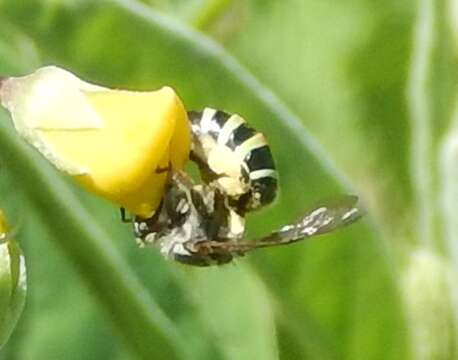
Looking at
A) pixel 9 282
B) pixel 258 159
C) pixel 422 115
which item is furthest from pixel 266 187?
pixel 422 115

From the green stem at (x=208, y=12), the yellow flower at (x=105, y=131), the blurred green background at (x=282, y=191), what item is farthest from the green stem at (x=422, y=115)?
the yellow flower at (x=105, y=131)

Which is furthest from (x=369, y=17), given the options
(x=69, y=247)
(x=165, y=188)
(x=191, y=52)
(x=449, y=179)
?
(x=165, y=188)

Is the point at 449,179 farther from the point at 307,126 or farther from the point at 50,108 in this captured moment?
the point at 50,108

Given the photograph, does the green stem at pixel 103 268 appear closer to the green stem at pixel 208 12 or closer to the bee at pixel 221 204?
the bee at pixel 221 204

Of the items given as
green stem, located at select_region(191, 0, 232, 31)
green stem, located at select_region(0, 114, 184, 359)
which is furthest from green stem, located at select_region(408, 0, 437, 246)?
green stem, located at select_region(0, 114, 184, 359)

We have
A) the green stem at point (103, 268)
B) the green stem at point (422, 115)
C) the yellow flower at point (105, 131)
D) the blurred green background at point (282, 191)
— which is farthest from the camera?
the green stem at point (422, 115)
